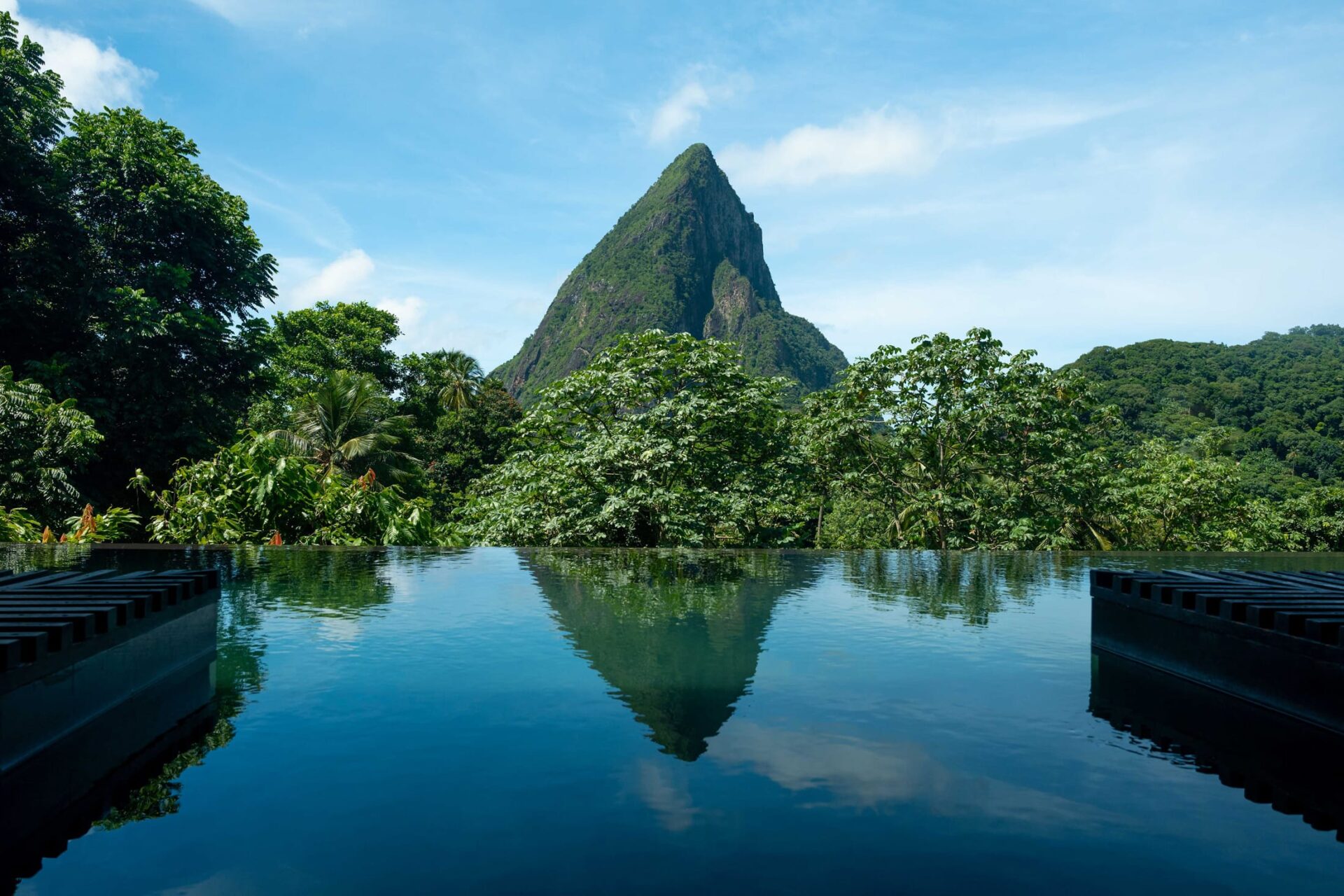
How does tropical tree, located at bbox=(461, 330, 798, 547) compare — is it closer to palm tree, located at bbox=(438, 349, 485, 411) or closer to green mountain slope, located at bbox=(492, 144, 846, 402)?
palm tree, located at bbox=(438, 349, 485, 411)

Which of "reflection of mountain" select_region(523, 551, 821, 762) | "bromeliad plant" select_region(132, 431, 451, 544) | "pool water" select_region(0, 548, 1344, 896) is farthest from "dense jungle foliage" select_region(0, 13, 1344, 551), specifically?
"pool water" select_region(0, 548, 1344, 896)

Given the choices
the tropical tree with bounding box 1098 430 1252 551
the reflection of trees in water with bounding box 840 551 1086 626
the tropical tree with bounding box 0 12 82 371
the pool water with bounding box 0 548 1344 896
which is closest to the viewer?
the pool water with bounding box 0 548 1344 896

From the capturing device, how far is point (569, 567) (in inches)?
318

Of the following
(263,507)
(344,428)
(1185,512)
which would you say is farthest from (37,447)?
(1185,512)

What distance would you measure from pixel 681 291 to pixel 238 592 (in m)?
99.4

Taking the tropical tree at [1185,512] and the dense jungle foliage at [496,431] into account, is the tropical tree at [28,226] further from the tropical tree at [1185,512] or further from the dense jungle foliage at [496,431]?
the tropical tree at [1185,512]

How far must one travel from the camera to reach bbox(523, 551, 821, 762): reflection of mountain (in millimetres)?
3332

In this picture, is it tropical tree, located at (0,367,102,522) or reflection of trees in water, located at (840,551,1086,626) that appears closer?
reflection of trees in water, located at (840,551,1086,626)

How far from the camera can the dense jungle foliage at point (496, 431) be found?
1079 cm

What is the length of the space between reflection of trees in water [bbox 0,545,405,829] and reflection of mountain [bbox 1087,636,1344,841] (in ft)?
10.4

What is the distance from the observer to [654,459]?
10.9m

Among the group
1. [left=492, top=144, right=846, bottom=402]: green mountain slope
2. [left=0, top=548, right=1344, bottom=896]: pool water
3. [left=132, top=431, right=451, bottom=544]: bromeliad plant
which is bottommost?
[left=0, top=548, right=1344, bottom=896]: pool water

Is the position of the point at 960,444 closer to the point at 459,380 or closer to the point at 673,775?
the point at 673,775

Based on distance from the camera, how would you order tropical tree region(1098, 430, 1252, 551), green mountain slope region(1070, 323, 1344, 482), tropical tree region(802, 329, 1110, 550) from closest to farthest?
tropical tree region(802, 329, 1110, 550), tropical tree region(1098, 430, 1252, 551), green mountain slope region(1070, 323, 1344, 482)
